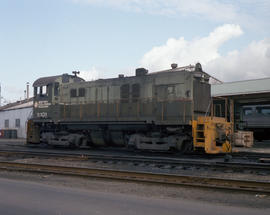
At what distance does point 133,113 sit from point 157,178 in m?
7.47

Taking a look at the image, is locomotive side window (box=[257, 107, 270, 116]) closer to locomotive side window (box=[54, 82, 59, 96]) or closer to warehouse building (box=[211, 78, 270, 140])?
warehouse building (box=[211, 78, 270, 140])

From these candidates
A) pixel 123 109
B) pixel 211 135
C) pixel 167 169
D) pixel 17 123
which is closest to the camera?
pixel 167 169

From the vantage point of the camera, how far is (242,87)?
20.8 m

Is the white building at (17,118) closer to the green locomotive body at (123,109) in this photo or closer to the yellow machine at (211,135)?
the green locomotive body at (123,109)

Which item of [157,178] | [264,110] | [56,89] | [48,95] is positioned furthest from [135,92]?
[264,110]

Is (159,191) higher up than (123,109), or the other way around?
(123,109)

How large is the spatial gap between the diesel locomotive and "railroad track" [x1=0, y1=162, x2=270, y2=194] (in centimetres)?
512

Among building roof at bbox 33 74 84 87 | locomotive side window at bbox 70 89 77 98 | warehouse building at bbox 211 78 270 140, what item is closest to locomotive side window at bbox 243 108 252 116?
warehouse building at bbox 211 78 270 140

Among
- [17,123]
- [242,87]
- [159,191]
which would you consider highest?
[242,87]

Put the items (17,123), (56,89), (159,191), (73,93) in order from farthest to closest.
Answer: (17,123) → (56,89) → (73,93) → (159,191)

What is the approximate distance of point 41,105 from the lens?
62.5 ft

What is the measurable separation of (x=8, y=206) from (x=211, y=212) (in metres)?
3.66

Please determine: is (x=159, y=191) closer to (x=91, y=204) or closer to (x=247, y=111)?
(x=91, y=204)

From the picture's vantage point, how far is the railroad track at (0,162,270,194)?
24.0ft
